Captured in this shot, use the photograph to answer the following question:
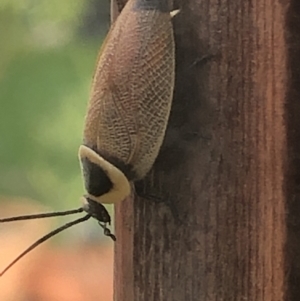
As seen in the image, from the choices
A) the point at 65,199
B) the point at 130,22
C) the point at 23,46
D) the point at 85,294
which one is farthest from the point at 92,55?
the point at 130,22

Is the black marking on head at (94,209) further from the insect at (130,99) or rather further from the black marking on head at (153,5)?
the black marking on head at (153,5)

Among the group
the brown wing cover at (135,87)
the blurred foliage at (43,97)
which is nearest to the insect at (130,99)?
the brown wing cover at (135,87)

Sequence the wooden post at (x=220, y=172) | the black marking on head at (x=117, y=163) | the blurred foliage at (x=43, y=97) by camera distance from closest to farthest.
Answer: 1. the wooden post at (x=220, y=172)
2. the black marking on head at (x=117, y=163)
3. the blurred foliage at (x=43, y=97)

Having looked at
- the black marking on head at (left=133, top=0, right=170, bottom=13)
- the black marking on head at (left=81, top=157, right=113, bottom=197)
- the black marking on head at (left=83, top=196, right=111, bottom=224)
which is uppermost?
the black marking on head at (left=133, top=0, right=170, bottom=13)

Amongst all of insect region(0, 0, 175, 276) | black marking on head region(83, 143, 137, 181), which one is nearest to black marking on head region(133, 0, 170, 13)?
insect region(0, 0, 175, 276)

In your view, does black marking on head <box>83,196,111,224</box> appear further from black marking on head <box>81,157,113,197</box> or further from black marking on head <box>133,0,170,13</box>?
black marking on head <box>133,0,170,13</box>

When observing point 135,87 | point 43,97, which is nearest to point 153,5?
point 135,87

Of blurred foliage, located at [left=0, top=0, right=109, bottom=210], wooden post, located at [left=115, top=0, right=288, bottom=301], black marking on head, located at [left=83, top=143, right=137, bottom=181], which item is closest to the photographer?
wooden post, located at [left=115, top=0, right=288, bottom=301]

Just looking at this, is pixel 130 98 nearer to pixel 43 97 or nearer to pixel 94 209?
pixel 94 209
